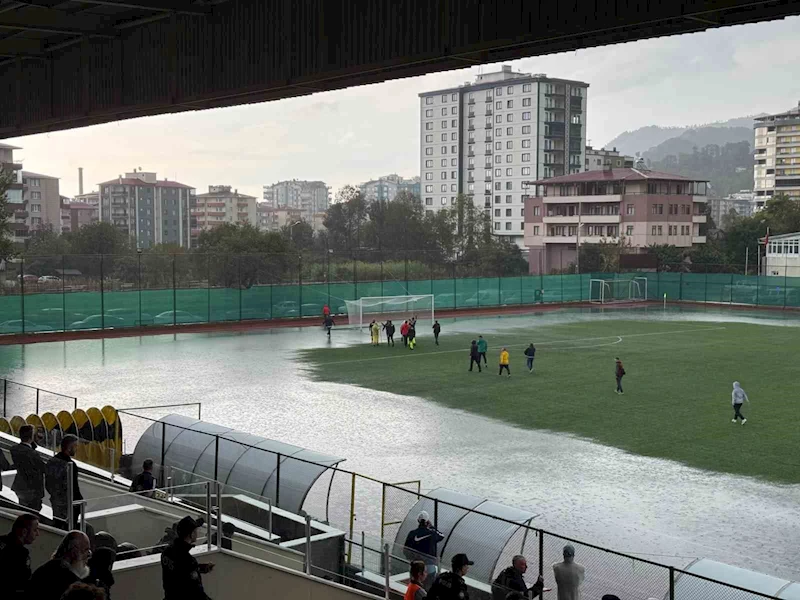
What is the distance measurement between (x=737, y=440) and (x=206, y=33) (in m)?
17.4

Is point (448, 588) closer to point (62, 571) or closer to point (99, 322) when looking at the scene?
point (62, 571)

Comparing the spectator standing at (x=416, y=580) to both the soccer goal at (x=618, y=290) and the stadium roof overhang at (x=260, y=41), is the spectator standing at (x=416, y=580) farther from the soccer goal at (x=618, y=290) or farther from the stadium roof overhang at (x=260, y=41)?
the soccer goal at (x=618, y=290)

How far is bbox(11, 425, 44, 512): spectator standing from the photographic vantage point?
443 inches

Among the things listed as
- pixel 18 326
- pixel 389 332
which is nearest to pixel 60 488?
pixel 389 332

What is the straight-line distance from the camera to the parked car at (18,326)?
161 feet

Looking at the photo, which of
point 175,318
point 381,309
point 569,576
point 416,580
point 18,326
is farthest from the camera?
point 381,309

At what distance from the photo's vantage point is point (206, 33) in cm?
1527

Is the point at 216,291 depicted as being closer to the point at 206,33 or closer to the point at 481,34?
the point at 206,33

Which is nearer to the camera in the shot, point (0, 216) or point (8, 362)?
point (8, 362)

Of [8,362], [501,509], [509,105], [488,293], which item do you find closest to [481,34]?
[501,509]

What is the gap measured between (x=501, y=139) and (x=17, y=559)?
530ft

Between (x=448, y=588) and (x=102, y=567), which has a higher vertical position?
(x=102, y=567)

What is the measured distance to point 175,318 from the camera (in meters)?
56.0

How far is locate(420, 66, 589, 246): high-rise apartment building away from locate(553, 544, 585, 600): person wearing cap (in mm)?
151148
